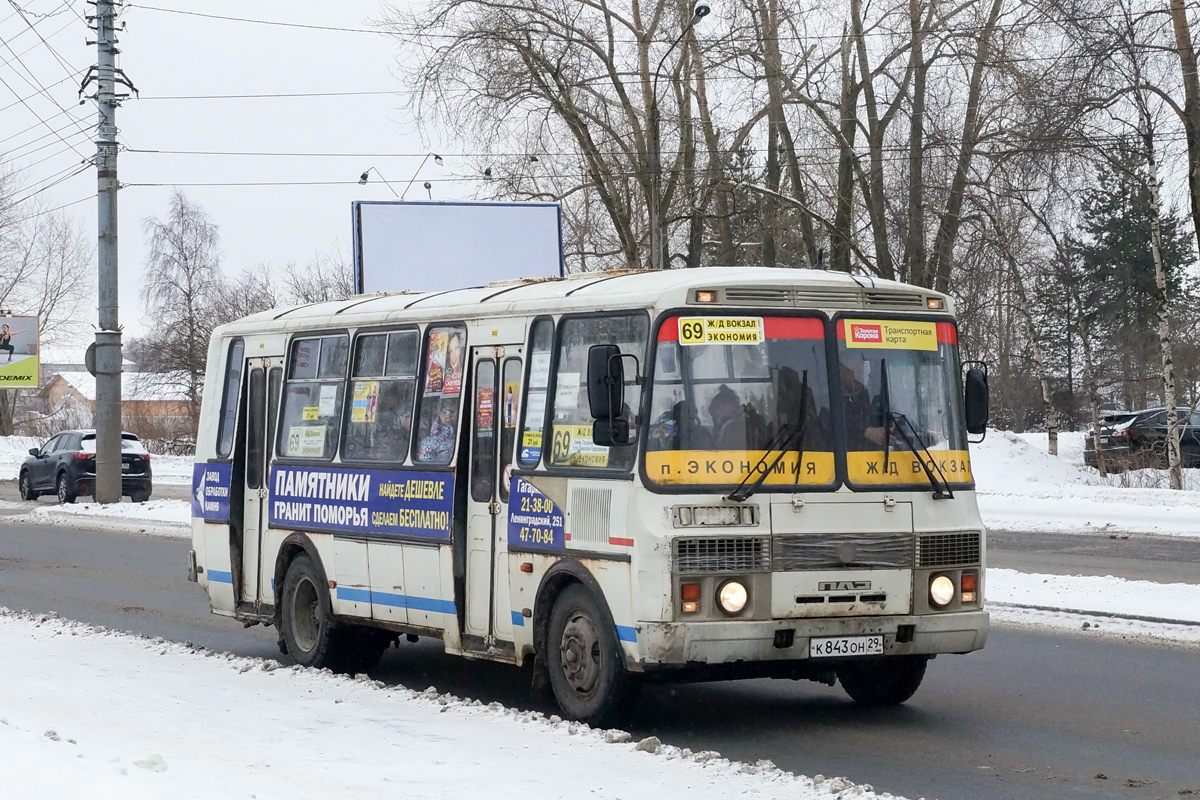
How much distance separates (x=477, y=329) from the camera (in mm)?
10148

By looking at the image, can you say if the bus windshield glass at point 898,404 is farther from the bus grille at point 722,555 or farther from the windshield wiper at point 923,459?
the bus grille at point 722,555

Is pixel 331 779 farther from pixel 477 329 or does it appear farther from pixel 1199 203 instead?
pixel 1199 203

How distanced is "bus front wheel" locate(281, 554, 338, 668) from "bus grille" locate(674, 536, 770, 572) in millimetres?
3825

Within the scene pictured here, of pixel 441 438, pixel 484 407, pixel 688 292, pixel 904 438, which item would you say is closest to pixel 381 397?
pixel 441 438

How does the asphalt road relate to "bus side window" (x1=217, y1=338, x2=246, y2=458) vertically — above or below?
below

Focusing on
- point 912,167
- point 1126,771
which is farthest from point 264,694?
point 912,167

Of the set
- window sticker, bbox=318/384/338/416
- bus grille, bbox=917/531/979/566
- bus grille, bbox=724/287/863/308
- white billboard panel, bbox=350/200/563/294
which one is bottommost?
bus grille, bbox=917/531/979/566

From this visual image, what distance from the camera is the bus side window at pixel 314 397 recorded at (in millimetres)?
11555

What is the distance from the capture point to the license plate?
8.56 metres

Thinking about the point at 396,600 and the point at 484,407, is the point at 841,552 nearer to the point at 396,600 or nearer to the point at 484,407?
the point at 484,407

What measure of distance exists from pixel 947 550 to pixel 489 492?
274 centimetres

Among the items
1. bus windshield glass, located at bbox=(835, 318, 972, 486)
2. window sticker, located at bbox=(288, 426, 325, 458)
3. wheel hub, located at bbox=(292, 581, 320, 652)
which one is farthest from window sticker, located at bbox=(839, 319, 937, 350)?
wheel hub, located at bbox=(292, 581, 320, 652)

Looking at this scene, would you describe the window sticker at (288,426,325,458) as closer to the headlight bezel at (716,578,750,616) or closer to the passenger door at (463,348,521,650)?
the passenger door at (463,348,521,650)

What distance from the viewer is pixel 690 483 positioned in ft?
27.7
